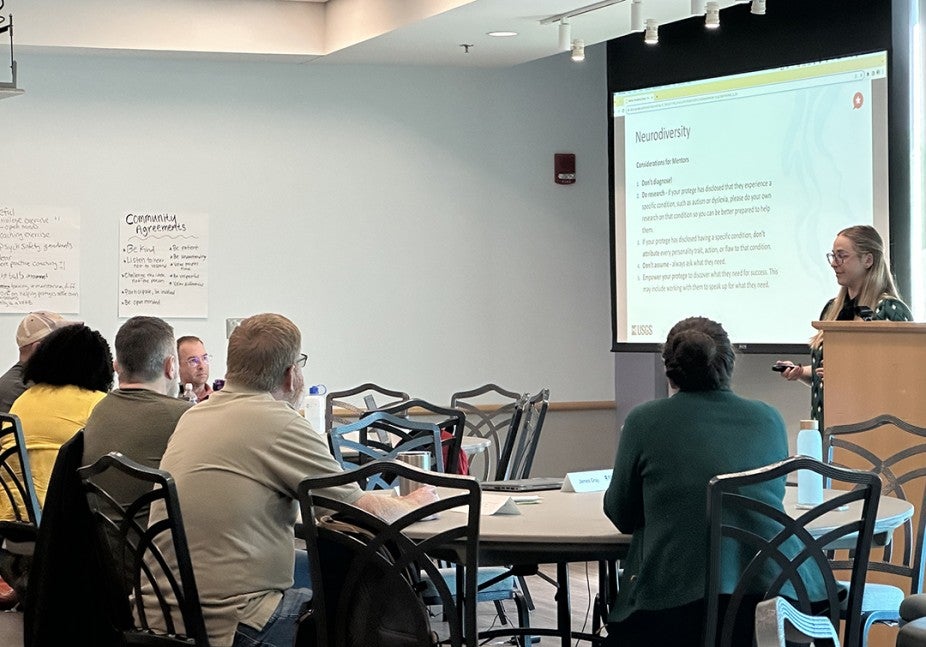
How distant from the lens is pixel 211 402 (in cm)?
322

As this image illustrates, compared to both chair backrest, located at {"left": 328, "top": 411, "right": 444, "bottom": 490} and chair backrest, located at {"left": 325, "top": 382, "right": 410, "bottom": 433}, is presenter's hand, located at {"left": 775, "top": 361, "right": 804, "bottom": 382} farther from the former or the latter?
chair backrest, located at {"left": 325, "top": 382, "right": 410, "bottom": 433}

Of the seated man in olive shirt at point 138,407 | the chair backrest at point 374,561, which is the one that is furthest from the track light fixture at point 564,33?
the chair backrest at point 374,561

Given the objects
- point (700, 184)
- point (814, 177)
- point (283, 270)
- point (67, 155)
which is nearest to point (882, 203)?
point (814, 177)

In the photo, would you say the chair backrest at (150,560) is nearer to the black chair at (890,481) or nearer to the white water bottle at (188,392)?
the black chair at (890,481)

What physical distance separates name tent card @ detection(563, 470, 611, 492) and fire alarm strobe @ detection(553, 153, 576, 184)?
4.16 m

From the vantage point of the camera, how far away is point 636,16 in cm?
593

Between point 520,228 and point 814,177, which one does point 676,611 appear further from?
point 520,228

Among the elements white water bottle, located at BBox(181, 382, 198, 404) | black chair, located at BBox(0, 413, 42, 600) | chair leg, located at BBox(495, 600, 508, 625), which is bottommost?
chair leg, located at BBox(495, 600, 508, 625)

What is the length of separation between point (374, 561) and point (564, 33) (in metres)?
4.05

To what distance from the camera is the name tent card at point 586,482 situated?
3.84 m

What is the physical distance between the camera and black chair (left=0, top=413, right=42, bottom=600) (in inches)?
169

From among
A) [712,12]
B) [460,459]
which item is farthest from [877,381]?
[712,12]

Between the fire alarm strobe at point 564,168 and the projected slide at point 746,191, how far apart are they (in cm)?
75

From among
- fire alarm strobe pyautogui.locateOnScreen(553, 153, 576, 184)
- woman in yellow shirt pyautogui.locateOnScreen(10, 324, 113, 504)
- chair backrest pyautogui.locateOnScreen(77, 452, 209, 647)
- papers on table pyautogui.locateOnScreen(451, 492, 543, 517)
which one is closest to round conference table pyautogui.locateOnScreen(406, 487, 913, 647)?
papers on table pyautogui.locateOnScreen(451, 492, 543, 517)
